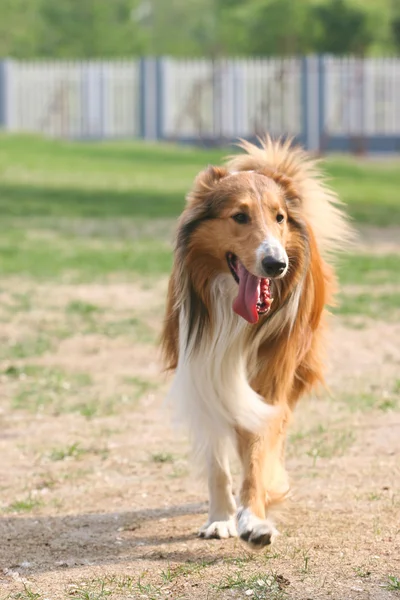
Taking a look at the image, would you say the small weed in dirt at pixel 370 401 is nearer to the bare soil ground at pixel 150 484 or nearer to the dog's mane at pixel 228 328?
the bare soil ground at pixel 150 484

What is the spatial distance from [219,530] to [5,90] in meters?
29.5

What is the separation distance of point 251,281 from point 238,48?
146 ft

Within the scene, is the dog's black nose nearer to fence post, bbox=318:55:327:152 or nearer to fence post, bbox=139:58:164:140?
fence post, bbox=318:55:327:152

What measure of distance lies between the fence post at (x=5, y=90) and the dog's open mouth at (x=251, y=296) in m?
29.0

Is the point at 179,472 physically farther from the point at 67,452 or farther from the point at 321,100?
the point at 321,100

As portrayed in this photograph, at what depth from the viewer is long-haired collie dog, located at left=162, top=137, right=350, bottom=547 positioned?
4.71 meters

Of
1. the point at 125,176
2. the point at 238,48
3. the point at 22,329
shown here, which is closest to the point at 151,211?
the point at 125,176

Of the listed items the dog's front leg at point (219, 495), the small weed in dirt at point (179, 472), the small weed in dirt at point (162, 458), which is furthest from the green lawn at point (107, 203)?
the dog's front leg at point (219, 495)

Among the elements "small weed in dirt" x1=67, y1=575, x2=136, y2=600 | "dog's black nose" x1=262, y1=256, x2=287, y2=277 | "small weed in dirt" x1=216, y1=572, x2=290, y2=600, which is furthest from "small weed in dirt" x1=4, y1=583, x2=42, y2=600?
"dog's black nose" x1=262, y1=256, x2=287, y2=277

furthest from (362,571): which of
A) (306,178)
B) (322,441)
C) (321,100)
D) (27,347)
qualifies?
(321,100)

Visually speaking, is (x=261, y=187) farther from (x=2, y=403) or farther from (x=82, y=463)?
(x=2, y=403)

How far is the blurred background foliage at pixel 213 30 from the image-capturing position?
40000mm

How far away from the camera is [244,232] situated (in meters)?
4.68

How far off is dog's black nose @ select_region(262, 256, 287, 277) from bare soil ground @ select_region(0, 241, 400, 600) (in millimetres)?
1114
